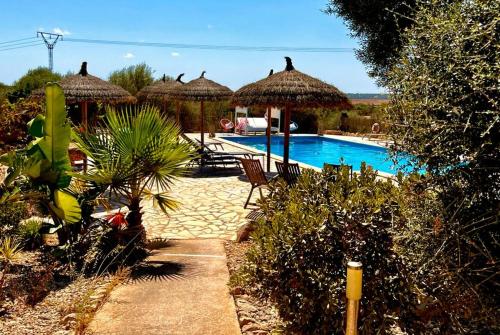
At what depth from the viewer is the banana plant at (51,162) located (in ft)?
17.6

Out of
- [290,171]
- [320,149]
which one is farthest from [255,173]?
[320,149]

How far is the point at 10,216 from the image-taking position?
300 inches

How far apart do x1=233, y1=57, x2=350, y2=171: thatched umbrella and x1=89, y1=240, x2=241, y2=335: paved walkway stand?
5774 mm

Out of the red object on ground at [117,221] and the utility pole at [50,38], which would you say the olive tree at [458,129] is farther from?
the utility pole at [50,38]

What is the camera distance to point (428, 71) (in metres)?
2.56

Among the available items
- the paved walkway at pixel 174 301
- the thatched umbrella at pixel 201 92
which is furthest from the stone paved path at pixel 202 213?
the thatched umbrella at pixel 201 92

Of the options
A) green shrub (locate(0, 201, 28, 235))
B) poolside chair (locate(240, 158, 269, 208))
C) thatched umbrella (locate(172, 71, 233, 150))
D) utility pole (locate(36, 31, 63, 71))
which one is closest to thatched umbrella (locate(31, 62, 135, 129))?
thatched umbrella (locate(172, 71, 233, 150))

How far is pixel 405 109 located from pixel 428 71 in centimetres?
26

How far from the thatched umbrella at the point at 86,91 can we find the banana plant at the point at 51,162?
680 cm

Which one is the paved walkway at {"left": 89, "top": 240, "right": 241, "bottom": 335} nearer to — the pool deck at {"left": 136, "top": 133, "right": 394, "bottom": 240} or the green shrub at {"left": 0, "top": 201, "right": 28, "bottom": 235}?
the pool deck at {"left": 136, "top": 133, "right": 394, "bottom": 240}

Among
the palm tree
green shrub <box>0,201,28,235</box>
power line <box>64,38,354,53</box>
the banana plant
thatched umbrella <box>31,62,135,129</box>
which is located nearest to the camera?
the banana plant

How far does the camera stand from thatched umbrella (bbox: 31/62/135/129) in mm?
12250

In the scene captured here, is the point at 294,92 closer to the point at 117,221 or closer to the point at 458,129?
the point at 117,221

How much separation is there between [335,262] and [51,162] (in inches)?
161
